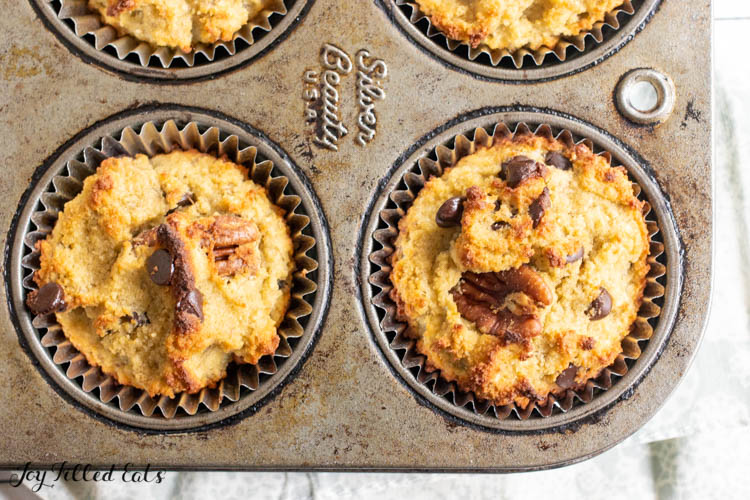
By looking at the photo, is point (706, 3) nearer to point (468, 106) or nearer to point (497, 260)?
point (468, 106)

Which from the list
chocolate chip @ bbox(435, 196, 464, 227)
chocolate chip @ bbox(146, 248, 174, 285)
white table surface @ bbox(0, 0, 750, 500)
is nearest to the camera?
chocolate chip @ bbox(146, 248, 174, 285)

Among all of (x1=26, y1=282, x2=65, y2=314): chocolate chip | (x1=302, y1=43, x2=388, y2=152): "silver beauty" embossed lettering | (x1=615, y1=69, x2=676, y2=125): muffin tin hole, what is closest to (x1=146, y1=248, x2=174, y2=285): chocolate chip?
(x1=26, y1=282, x2=65, y2=314): chocolate chip

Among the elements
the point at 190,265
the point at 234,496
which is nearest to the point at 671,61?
the point at 190,265

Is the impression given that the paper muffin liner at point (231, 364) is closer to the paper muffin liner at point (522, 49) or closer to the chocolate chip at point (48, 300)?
the chocolate chip at point (48, 300)

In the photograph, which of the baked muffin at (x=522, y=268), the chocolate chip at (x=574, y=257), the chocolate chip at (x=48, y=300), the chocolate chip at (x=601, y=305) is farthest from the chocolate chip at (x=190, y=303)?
the chocolate chip at (x=601, y=305)

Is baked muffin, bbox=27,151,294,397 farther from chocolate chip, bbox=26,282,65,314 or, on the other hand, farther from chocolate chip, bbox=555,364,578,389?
chocolate chip, bbox=555,364,578,389

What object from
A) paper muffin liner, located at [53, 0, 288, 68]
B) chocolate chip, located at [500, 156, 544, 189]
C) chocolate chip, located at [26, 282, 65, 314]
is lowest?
chocolate chip, located at [26, 282, 65, 314]

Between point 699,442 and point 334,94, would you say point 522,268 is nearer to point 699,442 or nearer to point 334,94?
point 334,94
